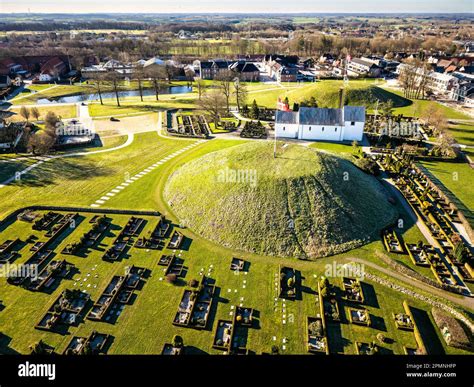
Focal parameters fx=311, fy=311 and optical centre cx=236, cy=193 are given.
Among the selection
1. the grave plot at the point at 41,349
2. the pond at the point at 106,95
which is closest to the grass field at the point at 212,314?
the grave plot at the point at 41,349

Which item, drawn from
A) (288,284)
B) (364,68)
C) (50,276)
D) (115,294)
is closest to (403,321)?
(288,284)

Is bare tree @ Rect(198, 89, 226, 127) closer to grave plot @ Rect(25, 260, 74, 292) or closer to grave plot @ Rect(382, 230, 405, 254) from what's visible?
grave plot @ Rect(382, 230, 405, 254)

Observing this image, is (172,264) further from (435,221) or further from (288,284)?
(435,221)

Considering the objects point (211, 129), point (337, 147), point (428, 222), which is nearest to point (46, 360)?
point (428, 222)

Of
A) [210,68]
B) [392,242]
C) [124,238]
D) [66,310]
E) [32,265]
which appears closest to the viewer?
[66,310]

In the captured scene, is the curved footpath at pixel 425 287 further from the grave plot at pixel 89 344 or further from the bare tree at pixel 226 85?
the bare tree at pixel 226 85

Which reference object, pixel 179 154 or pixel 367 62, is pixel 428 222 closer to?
pixel 179 154
